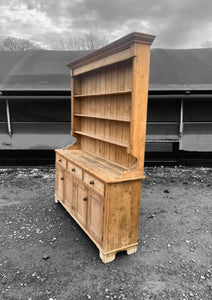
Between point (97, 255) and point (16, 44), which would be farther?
point (16, 44)

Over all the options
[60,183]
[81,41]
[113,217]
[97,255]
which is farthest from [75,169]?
[81,41]

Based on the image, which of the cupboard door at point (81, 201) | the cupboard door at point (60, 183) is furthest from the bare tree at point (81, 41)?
the cupboard door at point (81, 201)

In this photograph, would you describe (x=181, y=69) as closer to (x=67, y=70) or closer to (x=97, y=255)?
(x=67, y=70)

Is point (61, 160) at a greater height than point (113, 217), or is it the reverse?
point (61, 160)

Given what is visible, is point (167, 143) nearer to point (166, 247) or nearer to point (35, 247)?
point (166, 247)

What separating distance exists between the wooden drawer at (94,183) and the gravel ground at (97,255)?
0.80 m

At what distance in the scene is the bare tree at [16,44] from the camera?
16234 millimetres

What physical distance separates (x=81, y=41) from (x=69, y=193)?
1661cm

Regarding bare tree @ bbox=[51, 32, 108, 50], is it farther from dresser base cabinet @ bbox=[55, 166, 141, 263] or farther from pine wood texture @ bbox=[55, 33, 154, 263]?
dresser base cabinet @ bbox=[55, 166, 141, 263]

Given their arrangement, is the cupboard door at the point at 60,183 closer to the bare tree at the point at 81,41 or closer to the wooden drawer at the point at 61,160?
the wooden drawer at the point at 61,160

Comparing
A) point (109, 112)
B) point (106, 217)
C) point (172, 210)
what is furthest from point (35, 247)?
point (172, 210)

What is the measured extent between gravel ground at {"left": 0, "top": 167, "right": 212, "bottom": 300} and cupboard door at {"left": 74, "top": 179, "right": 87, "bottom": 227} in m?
0.26

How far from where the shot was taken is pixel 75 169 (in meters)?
3.21

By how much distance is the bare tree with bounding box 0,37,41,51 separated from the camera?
16234mm
